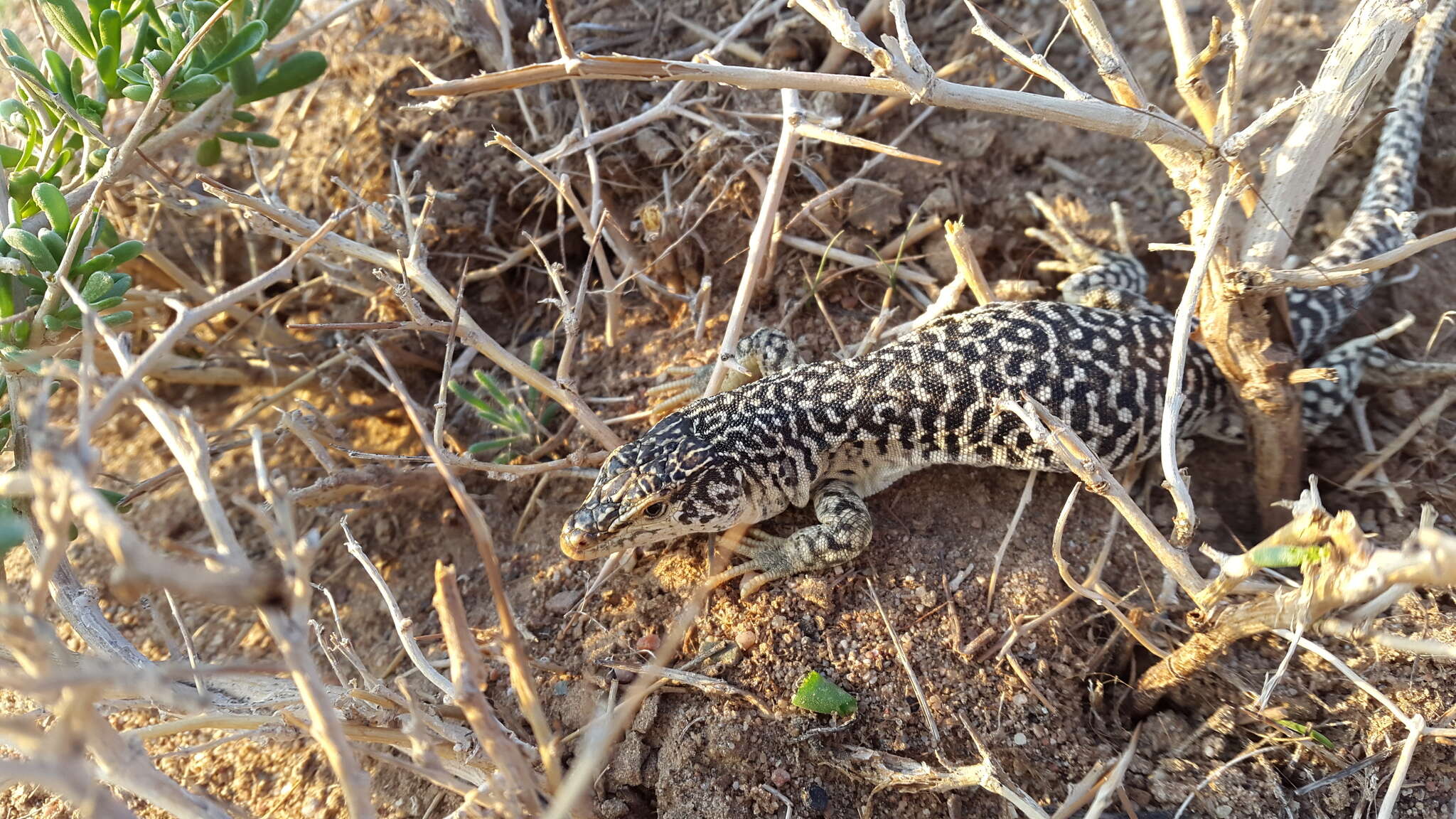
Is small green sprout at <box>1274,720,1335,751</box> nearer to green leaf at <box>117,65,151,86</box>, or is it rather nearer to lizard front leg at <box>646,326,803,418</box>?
lizard front leg at <box>646,326,803,418</box>

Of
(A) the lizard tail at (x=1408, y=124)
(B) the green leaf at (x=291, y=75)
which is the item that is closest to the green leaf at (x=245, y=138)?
(B) the green leaf at (x=291, y=75)

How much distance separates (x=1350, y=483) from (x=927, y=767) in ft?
8.07

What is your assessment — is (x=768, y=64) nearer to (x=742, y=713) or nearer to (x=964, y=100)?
(x=964, y=100)

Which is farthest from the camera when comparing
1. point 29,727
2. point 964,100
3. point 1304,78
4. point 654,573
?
point 1304,78

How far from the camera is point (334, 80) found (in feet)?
16.5

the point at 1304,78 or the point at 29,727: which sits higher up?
the point at 1304,78

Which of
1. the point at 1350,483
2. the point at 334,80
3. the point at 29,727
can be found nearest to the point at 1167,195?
the point at 1350,483

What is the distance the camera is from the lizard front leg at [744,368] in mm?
4195

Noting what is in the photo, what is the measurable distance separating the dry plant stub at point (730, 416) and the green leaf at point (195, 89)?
29 millimetres

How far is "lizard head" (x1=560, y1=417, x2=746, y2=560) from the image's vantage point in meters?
3.46

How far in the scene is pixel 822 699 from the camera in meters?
3.08

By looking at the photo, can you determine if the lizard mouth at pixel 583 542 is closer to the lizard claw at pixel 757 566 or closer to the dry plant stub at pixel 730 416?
the dry plant stub at pixel 730 416

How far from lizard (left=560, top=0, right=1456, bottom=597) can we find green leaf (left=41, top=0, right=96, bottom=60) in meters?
2.49

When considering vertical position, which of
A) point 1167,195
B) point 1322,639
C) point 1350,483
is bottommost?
point 1322,639
